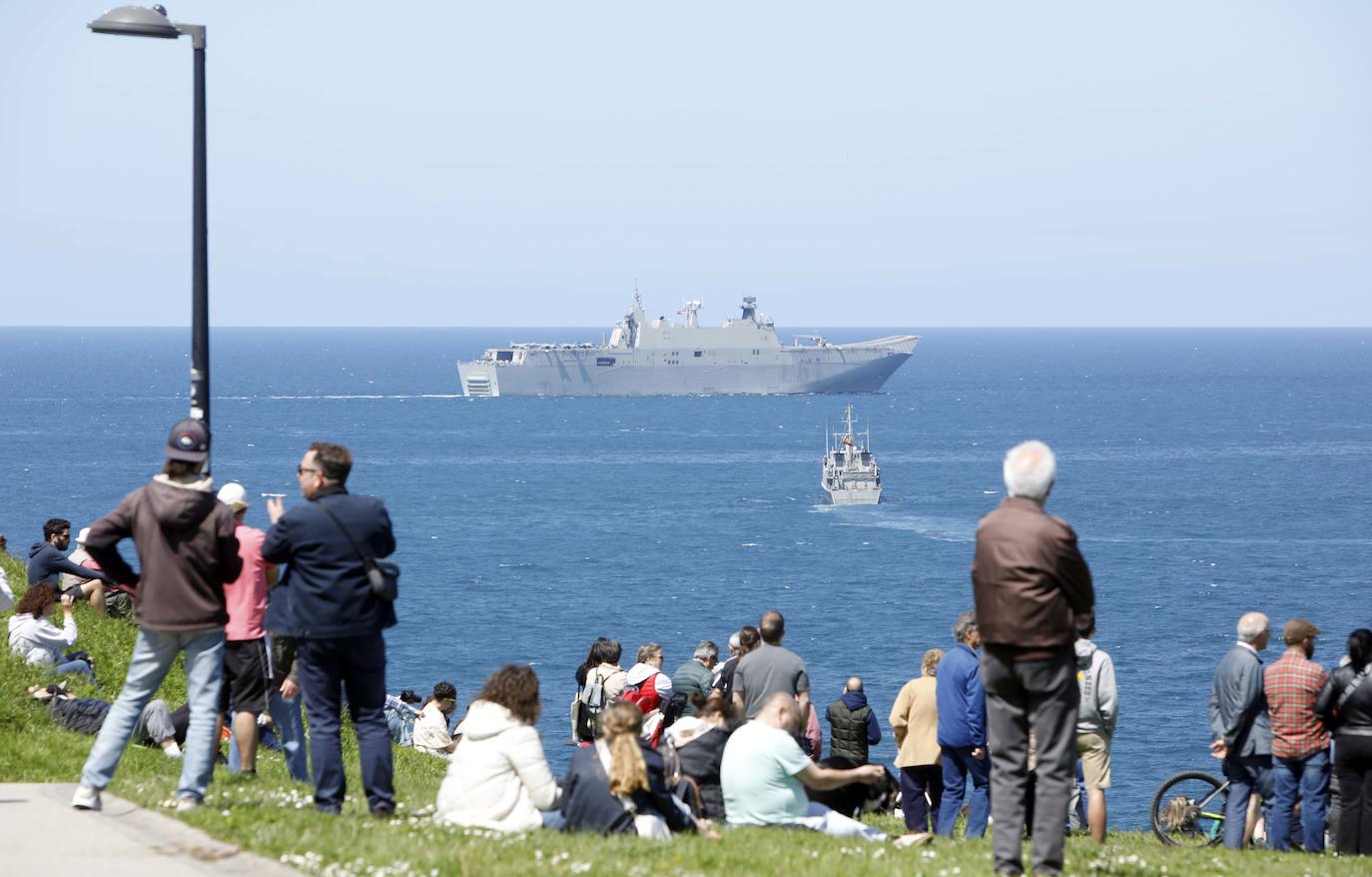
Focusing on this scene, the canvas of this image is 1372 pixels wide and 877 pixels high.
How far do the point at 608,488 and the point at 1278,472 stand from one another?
38.0 meters

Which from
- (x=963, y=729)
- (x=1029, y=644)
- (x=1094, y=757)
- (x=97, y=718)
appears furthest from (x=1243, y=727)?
(x=97, y=718)

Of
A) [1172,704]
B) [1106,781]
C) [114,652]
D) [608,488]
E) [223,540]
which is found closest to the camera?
[223,540]

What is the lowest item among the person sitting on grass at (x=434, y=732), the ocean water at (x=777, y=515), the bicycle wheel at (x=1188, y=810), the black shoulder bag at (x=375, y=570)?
the ocean water at (x=777, y=515)

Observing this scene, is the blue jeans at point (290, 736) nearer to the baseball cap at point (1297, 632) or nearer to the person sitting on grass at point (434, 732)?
the person sitting on grass at point (434, 732)

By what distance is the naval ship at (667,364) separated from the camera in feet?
497

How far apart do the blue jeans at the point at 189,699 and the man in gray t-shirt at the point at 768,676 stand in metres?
3.73

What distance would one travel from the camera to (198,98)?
373 inches

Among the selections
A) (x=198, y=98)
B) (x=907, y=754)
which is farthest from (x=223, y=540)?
(x=907, y=754)

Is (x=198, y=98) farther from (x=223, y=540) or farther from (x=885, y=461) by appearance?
(x=885, y=461)

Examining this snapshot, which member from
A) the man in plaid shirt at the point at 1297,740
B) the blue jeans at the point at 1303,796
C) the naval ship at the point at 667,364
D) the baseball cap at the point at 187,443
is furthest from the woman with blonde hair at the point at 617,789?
the naval ship at the point at 667,364

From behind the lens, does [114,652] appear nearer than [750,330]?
Yes

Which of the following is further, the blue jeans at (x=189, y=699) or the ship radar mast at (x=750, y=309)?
the ship radar mast at (x=750, y=309)

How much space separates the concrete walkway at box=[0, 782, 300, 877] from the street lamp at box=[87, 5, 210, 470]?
2773mm

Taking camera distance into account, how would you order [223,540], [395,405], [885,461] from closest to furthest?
[223,540] → [885,461] → [395,405]
